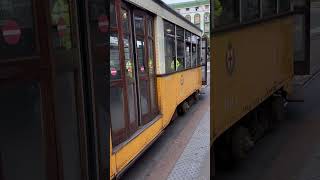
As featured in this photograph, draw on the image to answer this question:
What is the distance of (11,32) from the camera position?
1.14m

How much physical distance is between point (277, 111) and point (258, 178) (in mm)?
267

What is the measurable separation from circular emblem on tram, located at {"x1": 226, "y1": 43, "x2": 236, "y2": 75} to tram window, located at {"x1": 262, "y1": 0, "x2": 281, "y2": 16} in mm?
171

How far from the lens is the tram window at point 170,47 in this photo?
5.50m

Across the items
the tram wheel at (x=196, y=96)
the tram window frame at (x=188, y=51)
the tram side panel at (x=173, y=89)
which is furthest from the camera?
the tram wheel at (x=196, y=96)

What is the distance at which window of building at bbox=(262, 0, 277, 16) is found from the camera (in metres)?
1.03

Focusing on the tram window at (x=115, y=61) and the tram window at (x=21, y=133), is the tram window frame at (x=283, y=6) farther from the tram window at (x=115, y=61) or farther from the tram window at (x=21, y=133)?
the tram window at (x=115, y=61)

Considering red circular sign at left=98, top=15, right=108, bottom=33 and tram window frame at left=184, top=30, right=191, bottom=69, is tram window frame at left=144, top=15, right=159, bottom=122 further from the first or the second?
red circular sign at left=98, top=15, right=108, bottom=33

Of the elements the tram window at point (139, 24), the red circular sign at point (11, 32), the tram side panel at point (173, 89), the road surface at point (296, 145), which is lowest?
the tram side panel at point (173, 89)

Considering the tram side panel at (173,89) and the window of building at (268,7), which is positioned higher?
the window of building at (268,7)

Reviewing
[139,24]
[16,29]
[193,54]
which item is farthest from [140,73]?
[193,54]

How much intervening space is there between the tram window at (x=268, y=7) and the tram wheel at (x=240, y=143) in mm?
296

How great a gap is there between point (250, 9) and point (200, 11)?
0.42 feet

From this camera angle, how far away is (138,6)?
4203mm

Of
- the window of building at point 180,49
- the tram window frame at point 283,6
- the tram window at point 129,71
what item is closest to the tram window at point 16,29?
the tram window frame at point 283,6
